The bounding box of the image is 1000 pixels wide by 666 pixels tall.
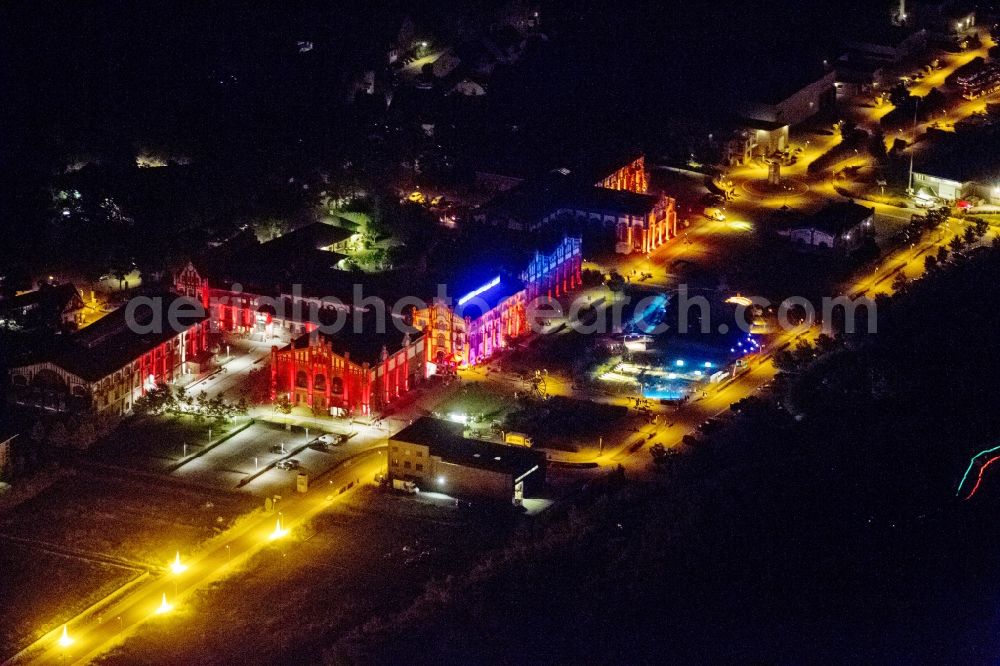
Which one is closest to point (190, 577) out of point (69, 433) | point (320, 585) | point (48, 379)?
point (320, 585)

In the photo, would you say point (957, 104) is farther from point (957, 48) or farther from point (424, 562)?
point (424, 562)

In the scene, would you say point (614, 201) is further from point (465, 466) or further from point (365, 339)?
point (465, 466)

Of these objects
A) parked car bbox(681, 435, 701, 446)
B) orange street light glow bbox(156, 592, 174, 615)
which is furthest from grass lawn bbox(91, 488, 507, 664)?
parked car bbox(681, 435, 701, 446)

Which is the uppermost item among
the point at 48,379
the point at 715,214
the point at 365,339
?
the point at 715,214

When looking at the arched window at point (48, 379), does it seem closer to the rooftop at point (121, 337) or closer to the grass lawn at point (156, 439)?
the rooftop at point (121, 337)

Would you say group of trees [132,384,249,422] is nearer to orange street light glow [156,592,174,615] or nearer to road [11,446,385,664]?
road [11,446,385,664]

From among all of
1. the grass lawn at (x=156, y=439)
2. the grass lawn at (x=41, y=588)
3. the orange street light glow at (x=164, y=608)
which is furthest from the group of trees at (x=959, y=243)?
the grass lawn at (x=41, y=588)
